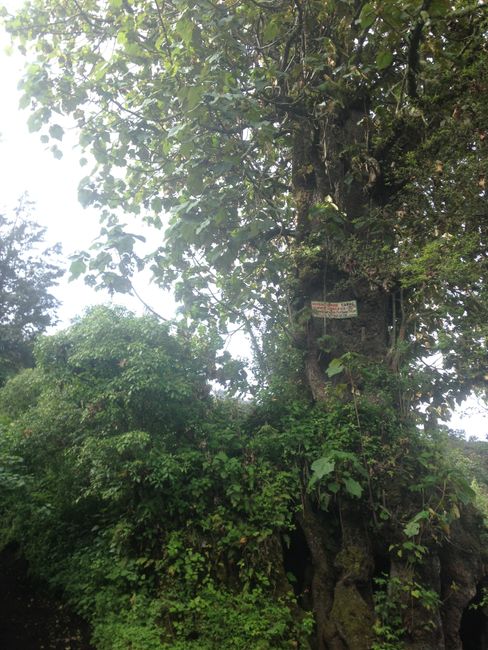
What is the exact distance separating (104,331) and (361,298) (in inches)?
128

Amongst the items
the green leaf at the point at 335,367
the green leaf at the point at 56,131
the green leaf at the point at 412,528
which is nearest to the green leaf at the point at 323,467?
the green leaf at the point at 412,528

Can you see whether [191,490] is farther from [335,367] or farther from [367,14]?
[367,14]

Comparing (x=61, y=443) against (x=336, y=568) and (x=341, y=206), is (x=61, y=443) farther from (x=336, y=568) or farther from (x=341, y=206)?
(x=341, y=206)

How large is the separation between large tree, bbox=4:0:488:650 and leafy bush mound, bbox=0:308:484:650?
30cm

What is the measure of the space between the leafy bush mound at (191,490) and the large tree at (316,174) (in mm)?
300

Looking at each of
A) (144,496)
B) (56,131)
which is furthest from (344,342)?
(56,131)

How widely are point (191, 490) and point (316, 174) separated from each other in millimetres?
4548

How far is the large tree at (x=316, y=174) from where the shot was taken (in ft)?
15.4

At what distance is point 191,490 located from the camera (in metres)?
4.43

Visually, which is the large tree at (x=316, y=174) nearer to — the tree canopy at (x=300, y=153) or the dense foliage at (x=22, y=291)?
the tree canopy at (x=300, y=153)

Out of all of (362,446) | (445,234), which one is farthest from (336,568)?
(445,234)

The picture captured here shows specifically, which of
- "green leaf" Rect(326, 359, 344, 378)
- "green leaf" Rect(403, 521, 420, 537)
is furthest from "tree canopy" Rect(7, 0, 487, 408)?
"green leaf" Rect(403, 521, 420, 537)

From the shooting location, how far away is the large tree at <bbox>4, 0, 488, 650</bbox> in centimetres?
469

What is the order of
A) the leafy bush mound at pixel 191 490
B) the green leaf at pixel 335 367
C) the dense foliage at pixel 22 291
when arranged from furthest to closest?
1. the dense foliage at pixel 22 291
2. the green leaf at pixel 335 367
3. the leafy bush mound at pixel 191 490
